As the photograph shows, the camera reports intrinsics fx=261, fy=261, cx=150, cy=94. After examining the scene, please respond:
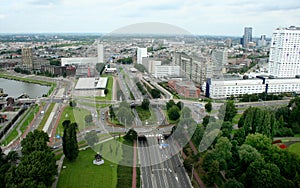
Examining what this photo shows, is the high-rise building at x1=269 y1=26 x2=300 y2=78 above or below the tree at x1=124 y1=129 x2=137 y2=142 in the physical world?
above

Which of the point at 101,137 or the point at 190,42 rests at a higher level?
the point at 190,42

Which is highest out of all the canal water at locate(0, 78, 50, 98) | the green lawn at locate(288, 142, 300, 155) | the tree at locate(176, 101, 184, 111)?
the tree at locate(176, 101, 184, 111)

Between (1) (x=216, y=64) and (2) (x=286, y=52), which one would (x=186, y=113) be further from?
(2) (x=286, y=52)

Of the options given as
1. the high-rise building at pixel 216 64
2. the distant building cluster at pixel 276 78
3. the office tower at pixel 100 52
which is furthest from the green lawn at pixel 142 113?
the distant building cluster at pixel 276 78

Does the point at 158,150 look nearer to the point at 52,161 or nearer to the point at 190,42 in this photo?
the point at 52,161

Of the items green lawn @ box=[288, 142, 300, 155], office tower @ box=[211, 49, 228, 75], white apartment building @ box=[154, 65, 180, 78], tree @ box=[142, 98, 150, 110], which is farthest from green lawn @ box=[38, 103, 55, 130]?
green lawn @ box=[288, 142, 300, 155]

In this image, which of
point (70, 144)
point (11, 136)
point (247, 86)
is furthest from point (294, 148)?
point (11, 136)

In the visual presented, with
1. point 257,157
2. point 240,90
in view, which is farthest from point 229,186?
point 240,90

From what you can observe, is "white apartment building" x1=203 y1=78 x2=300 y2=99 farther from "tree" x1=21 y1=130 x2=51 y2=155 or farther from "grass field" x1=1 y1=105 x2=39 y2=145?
"tree" x1=21 y1=130 x2=51 y2=155
